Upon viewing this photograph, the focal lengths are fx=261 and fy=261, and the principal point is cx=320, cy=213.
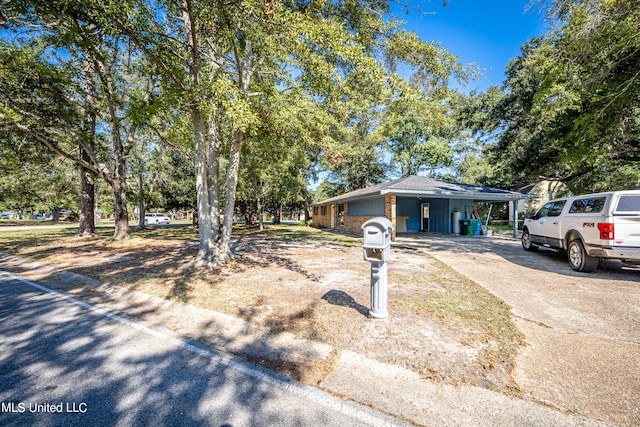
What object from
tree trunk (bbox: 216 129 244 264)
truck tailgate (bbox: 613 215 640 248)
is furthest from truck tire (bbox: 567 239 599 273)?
tree trunk (bbox: 216 129 244 264)

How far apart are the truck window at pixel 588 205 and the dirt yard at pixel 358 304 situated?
3.40 m

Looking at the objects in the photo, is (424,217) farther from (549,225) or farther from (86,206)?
(86,206)

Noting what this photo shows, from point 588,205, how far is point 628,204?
89 centimetres

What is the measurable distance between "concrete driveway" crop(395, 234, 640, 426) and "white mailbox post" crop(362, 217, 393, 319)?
1.52 m

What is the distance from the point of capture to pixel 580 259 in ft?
19.9

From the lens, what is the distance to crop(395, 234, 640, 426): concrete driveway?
7.07 feet

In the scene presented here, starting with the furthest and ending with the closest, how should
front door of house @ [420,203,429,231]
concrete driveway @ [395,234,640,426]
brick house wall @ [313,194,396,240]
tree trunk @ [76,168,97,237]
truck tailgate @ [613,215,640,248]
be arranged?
front door of house @ [420,203,429,231] → tree trunk @ [76,168,97,237] → brick house wall @ [313,194,396,240] → truck tailgate @ [613,215,640,248] → concrete driveway @ [395,234,640,426]

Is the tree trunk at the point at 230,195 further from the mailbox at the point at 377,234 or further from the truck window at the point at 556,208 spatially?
the truck window at the point at 556,208

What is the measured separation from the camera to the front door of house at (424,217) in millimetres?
17391

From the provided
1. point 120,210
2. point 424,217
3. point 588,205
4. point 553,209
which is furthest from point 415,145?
point 120,210

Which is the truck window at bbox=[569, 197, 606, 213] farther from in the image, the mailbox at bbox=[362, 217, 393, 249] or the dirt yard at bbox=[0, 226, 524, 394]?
the mailbox at bbox=[362, 217, 393, 249]

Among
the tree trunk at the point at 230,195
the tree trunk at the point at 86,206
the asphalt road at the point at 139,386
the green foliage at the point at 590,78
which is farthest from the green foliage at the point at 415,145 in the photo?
the asphalt road at the point at 139,386

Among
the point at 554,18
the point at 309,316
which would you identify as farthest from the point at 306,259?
the point at 554,18

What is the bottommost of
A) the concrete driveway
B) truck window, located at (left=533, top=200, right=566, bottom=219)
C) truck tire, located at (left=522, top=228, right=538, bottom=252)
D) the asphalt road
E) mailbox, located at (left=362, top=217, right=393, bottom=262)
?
the asphalt road
